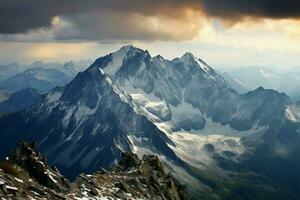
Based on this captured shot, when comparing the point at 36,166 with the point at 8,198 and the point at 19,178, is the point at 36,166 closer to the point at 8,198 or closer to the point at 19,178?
the point at 19,178

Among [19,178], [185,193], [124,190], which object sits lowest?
[185,193]

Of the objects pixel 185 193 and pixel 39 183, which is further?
pixel 185 193

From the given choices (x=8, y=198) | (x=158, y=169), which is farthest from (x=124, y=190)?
(x=8, y=198)

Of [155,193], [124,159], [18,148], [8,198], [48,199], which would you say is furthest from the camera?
[124,159]

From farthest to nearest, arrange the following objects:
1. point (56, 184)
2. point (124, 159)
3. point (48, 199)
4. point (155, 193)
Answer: point (124, 159)
point (155, 193)
point (56, 184)
point (48, 199)

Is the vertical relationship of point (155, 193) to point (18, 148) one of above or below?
below

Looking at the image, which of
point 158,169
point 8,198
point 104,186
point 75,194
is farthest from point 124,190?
point 8,198
